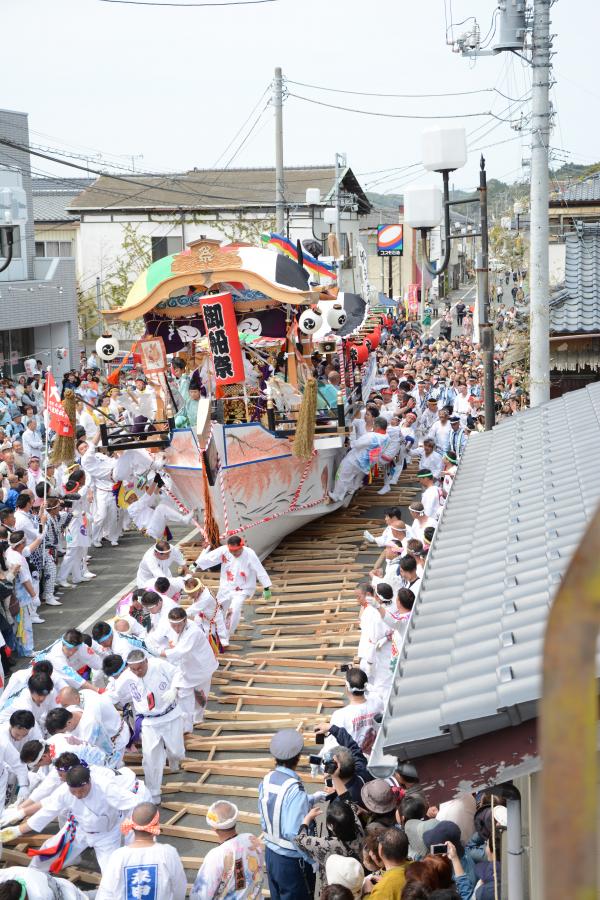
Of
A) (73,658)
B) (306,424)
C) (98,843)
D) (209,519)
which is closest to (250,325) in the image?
(306,424)

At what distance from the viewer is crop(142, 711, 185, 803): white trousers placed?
7.89 m

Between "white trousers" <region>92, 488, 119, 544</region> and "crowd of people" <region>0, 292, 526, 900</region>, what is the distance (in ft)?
0.10

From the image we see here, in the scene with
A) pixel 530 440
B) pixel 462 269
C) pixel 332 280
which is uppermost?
pixel 462 269

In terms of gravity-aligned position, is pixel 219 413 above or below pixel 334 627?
above

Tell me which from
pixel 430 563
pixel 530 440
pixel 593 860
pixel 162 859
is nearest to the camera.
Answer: pixel 593 860

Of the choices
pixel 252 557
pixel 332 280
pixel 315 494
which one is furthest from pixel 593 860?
pixel 332 280

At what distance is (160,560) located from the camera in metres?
11.3

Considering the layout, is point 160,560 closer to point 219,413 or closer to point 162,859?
point 219,413

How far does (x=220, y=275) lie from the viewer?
12.9 m

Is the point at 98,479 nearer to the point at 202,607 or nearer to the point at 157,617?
the point at 202,607

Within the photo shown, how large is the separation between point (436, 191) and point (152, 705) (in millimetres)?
4963

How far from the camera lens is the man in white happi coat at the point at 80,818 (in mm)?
6449

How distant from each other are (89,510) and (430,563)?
9.54 metres

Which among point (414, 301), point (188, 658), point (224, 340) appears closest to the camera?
point (188, 658)
